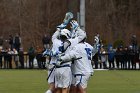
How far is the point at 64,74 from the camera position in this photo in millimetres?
17609

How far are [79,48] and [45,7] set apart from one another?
45.5 metres

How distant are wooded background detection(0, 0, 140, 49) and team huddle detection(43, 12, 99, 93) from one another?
40.8 m

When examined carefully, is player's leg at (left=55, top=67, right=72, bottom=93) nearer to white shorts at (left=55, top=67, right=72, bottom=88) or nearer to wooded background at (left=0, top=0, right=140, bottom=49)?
white shorts at (left=55, top=67, right=72, bottom=88)

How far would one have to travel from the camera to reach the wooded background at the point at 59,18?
2410 inches

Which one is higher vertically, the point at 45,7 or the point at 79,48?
the point at 45,7

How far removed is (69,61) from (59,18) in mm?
45190

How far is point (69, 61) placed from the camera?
1769cm

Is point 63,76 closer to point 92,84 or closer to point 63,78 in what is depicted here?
point 63,78

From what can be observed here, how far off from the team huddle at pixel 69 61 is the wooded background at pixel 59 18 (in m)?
40.8

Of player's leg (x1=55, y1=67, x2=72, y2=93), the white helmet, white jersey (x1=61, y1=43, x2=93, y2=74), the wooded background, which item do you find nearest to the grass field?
white jersey (x1=61, y1=43, x2=93, y2=74)

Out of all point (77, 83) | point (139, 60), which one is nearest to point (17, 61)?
point (139, 60)

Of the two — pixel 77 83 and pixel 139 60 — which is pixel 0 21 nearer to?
pixel 139 60

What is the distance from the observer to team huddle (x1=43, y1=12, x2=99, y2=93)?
17609 mm

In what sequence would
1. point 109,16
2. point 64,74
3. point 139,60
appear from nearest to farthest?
point 64,74
point 139,60
point 109,16
